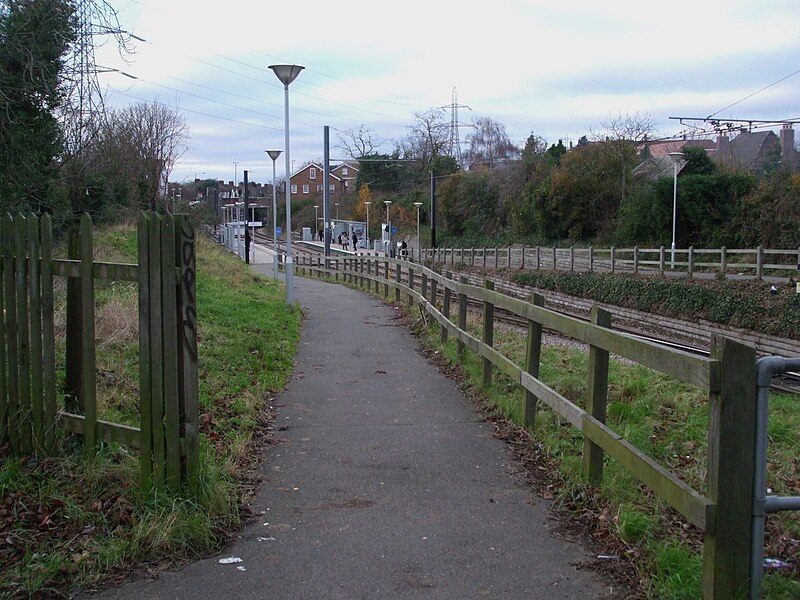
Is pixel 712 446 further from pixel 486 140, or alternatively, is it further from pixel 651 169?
pixel 486 140

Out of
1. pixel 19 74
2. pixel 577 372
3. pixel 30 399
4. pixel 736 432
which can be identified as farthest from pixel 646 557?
pixel 19 74

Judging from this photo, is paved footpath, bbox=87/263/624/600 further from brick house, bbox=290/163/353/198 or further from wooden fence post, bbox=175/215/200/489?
brick house, bbox=290/163/353/198

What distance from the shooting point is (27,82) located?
8.85 meters

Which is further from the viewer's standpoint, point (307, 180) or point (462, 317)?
point (307, 180)

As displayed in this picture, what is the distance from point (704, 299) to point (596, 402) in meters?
25.6

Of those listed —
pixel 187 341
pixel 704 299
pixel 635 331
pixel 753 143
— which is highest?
pixel 753 143

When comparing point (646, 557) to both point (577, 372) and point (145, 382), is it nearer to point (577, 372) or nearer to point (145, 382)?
point (145, 382)

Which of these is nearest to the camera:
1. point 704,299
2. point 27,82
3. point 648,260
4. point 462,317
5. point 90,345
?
point 90,345

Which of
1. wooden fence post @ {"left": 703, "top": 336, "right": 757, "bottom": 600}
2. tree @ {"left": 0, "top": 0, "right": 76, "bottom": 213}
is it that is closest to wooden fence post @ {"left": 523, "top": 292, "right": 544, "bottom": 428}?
wooden fence post @ {"left": 703, "top": 336, "right": 757, "bottom": 600}

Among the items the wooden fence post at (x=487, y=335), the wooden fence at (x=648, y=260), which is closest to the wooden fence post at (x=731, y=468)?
the wooden fence post at (x=487, y=335)

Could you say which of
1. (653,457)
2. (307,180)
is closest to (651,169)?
(653,457)

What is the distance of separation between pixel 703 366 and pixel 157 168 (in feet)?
125

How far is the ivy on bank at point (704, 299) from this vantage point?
26.1 m

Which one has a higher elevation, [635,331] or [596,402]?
[596,402]
